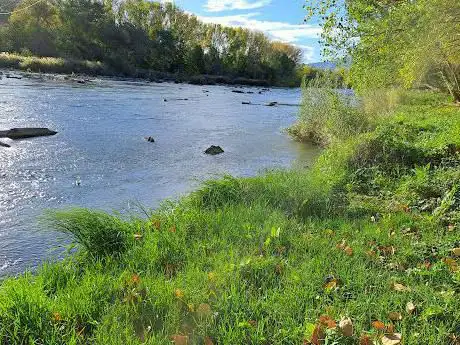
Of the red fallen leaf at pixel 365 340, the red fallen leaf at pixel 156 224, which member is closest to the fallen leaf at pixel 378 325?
the red fallen leaf at pixel 365 340

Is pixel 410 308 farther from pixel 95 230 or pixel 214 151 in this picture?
pixel 214 151

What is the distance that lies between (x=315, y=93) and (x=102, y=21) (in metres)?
65.5

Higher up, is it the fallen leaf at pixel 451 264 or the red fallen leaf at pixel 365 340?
the fallen leaf at pixel 451 264

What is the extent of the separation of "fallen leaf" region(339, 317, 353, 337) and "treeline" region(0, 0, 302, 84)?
217 feet

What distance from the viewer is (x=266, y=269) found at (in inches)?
180

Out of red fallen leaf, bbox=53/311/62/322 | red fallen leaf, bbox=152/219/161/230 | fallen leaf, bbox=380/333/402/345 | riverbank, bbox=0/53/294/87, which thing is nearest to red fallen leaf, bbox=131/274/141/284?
red fallen leaf, bbox=53/311/62/322

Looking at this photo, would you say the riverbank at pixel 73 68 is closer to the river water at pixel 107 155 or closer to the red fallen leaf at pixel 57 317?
the river water at pixel 107 155

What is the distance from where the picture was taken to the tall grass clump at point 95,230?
541 cm

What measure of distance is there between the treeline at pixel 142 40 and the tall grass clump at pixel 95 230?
63.2 m

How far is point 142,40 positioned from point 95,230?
80088 mm

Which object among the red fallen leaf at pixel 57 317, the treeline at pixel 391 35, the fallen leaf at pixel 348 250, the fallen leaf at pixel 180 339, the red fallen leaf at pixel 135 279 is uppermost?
the treeline at pixel 391 35

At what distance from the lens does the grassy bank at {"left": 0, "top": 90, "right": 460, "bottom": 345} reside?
3498 mm

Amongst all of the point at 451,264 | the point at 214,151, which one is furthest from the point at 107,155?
the point at 451,264

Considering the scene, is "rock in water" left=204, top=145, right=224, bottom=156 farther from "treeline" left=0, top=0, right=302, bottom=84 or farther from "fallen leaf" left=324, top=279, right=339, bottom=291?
"treeline" left=0, top=0, right=302, bottom=84
